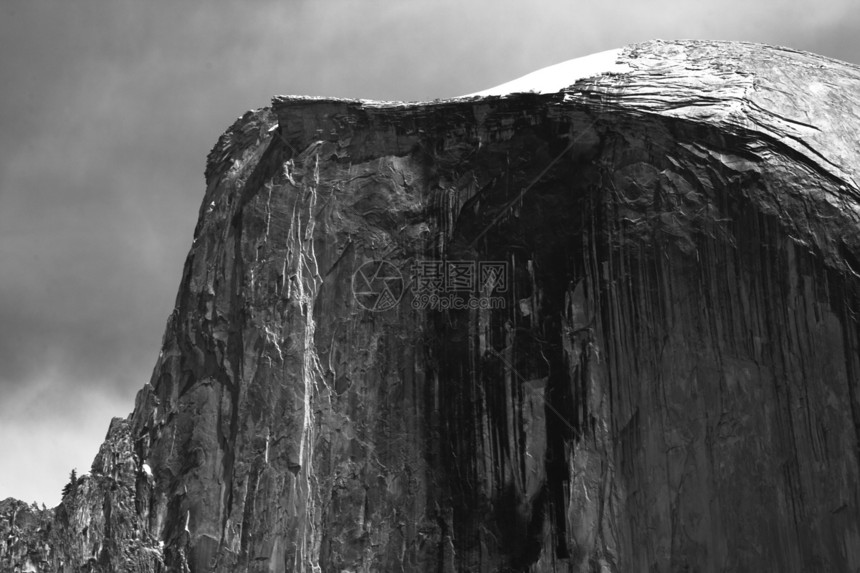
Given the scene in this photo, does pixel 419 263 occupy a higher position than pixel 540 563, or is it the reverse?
pixel 419 263

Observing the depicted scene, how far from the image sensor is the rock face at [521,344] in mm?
27906

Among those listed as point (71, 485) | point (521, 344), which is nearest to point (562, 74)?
point (521, 344)

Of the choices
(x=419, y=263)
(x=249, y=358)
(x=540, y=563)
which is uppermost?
(x=419, y=263)

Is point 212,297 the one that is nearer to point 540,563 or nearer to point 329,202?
point 329,202

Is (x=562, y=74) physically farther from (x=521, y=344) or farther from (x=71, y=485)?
(x=71, y=485)

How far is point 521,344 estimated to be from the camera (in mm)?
30328

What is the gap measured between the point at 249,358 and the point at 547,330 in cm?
687

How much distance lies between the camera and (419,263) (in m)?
31.3

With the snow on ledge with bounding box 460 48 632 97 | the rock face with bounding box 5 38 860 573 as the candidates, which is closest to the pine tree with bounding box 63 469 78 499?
the rock face with bounding box 5 38 860 573

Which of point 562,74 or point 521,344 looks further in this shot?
point 562,74

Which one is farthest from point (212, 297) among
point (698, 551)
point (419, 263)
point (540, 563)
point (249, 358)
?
point (698, 551)

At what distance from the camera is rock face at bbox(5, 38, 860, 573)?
27.9 meters

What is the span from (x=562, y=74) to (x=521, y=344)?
6.69 meters

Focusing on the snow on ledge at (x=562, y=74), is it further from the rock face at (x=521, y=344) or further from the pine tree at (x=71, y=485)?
the pine tree at (x=71, y=485)
